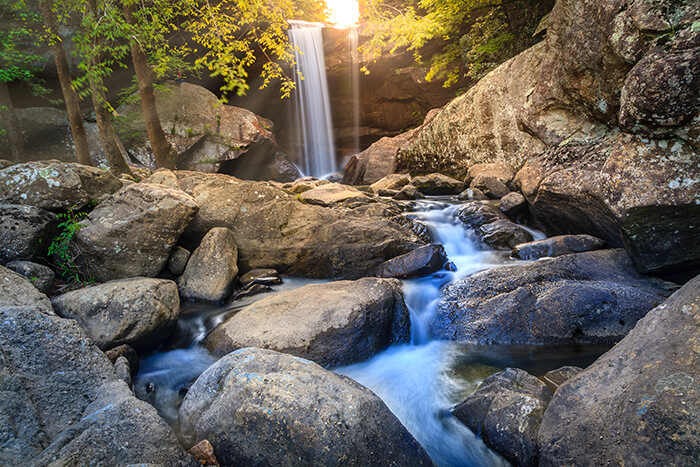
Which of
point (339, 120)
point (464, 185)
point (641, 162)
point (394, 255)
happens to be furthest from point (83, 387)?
point (339, 120)

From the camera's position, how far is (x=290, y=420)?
222 centimetres

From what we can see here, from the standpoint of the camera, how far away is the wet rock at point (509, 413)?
2.64m

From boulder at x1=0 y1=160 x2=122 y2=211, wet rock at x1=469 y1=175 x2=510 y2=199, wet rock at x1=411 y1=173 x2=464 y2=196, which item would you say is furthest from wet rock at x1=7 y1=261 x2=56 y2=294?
wet rock at x1=411 y1=173 x2=464 y2=196

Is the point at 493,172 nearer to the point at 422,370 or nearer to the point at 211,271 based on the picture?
the point at 422,370

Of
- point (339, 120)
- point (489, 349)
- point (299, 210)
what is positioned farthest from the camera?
point (339, 120)

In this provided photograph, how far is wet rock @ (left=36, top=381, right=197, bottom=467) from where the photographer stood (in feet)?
6.10

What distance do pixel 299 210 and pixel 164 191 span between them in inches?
93.6

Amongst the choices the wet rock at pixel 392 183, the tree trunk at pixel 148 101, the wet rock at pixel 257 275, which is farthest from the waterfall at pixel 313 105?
the wet rock at pixel 257 275

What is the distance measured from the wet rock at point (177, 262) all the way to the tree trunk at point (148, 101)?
5.17 m

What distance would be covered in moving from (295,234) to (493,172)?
6601 mm

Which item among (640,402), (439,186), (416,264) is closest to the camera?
(640,402)

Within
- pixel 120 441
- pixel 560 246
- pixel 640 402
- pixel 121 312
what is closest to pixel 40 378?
pixel 120 441

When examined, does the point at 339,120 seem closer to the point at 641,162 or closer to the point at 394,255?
the point at 394,255

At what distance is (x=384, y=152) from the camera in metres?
15.4
